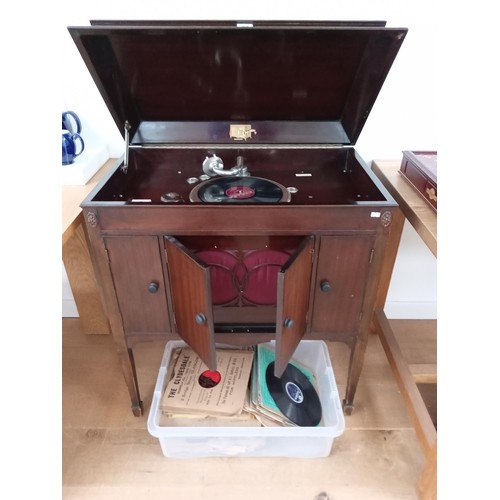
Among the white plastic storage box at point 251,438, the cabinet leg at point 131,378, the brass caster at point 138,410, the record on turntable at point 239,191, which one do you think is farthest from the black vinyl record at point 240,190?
the brass caster at point 138,410

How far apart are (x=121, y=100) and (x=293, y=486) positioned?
4.28ft

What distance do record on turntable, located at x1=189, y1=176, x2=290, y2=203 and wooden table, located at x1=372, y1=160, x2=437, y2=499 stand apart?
0.39 metres

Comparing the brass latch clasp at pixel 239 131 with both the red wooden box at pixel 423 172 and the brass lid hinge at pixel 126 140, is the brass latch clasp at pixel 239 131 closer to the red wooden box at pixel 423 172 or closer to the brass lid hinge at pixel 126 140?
the brass lid hinge at pixel 126 140

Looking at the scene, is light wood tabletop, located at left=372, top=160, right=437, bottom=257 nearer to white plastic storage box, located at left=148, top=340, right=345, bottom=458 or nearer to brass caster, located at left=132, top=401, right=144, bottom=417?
white plastic storage box, located at left=148, top=340, right=345, bottom=458

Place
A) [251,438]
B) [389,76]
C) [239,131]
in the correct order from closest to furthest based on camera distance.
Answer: [251,438], [239,131], [389,76]

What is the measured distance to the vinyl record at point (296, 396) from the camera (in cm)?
125

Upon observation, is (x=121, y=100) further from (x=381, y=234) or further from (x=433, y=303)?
(x=433, y=303)

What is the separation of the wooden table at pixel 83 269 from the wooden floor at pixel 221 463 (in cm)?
28

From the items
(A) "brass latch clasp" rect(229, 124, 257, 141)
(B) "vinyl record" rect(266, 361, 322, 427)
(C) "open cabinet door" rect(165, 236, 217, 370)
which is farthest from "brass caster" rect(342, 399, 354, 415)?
(A) "brass latch clasp" rect(229, 124, 257, 141)

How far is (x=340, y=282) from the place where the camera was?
108 centimetres

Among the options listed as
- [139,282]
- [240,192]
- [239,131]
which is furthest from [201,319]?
[239,131]

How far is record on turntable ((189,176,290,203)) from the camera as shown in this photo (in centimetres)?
111

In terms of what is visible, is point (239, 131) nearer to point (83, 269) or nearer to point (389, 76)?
point (389, 76)

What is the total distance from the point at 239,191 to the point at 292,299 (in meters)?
0.38
